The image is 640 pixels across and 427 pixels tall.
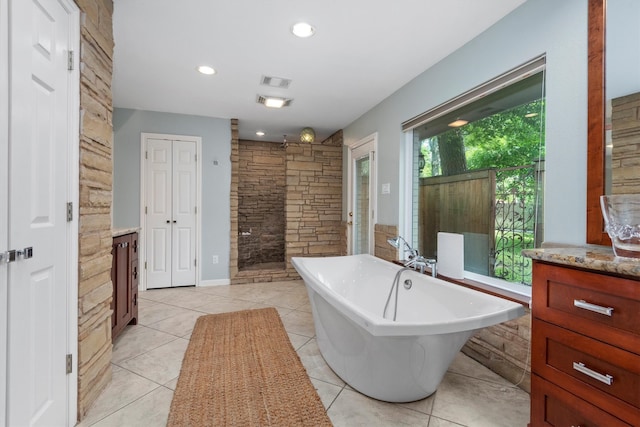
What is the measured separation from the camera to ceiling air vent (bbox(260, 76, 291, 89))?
9.33 feet

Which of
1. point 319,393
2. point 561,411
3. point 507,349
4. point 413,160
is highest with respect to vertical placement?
point 413,160

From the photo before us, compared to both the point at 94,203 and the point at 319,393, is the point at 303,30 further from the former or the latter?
the point at 319,393

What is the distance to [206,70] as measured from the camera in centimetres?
269

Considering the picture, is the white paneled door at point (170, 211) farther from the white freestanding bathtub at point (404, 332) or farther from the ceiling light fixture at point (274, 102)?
the white freestanding bathtub at point (404, 332)

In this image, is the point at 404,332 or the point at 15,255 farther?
the point at 404,332

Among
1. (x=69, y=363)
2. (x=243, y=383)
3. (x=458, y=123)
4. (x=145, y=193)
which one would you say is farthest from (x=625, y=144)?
(x=145, y=193)

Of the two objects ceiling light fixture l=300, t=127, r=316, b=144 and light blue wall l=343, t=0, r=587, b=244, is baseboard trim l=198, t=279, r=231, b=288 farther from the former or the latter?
light blue wall l=343, t=0, r=587, b=244

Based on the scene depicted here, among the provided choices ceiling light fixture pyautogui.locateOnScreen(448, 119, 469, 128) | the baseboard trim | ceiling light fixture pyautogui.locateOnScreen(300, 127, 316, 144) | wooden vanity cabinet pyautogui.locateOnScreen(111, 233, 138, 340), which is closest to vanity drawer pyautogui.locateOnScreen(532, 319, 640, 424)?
ceiling light fixture pyautogui.locateOnScreen(448, 119, 469, 128)

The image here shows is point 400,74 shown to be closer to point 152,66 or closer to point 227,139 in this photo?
point 152,66

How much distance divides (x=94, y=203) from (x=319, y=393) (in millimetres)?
1608

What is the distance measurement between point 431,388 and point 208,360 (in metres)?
1.43

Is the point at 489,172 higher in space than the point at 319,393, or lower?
higher

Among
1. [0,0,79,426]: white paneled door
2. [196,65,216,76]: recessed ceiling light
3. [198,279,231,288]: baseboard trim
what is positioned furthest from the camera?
[198,279,231,288]: baseboard trim

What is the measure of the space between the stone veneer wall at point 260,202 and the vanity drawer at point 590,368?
4666 mm
